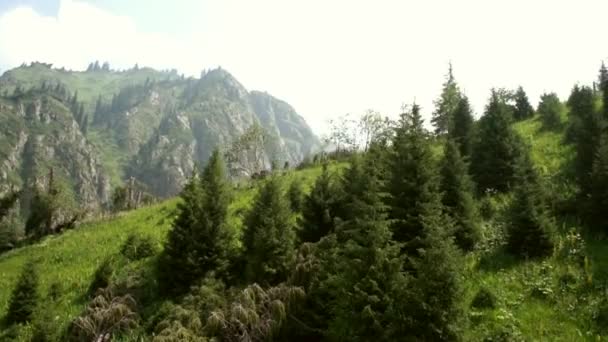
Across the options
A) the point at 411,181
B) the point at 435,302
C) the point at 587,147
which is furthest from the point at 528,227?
the point at 435,302

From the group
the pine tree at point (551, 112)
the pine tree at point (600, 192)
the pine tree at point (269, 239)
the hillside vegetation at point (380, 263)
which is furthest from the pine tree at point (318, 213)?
the pine tree at point (551, 112)

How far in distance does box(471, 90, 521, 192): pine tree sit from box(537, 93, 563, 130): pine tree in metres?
12.9

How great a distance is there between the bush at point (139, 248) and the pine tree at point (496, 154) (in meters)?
17.4

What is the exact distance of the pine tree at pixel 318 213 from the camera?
19.4 m

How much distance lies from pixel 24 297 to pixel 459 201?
1867 cm

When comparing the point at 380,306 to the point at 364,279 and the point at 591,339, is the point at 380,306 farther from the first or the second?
the point at 591,339

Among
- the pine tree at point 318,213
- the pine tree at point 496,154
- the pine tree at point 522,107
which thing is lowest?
the pine tree at point 318,213

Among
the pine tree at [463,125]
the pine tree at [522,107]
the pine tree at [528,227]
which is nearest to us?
the pine tree at [528,227]

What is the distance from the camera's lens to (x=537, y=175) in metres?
21.4

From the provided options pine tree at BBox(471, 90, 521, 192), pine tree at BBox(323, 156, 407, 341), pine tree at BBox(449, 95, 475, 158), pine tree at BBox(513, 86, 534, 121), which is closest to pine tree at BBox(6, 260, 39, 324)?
pine tree at BBox(323, 156, 407, 341)

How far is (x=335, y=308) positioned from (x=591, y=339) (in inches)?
258

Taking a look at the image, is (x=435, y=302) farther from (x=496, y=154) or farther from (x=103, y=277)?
(x=103, y=277)

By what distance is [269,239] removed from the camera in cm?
1777

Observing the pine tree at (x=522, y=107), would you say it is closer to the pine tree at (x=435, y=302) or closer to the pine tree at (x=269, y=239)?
the pine tree at (x=269, y=239)
